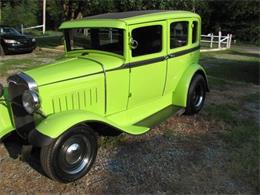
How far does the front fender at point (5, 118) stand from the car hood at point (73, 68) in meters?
0.68

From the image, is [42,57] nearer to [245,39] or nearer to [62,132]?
→ [62,132]

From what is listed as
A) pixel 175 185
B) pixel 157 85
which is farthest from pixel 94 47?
pixel 175 185

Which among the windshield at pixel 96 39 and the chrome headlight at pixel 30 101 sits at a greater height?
the windshield at pixel 96 39

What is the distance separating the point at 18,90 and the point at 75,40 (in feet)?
4.62

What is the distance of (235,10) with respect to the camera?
2612cm

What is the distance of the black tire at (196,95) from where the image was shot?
19.6ft

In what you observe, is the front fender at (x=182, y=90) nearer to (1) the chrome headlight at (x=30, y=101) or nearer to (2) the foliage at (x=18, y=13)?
(1) the chrome headlight at (x=30, y=101)

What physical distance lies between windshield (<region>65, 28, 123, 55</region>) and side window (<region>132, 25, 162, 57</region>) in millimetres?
240

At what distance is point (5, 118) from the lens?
180 inches

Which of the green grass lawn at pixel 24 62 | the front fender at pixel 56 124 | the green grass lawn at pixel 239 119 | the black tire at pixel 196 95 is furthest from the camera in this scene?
the green grass lawn at pixel 24 62

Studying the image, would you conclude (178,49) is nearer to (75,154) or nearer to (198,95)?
(198,95)

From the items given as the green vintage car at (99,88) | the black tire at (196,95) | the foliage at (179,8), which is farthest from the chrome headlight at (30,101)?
the foliage at (179,8)

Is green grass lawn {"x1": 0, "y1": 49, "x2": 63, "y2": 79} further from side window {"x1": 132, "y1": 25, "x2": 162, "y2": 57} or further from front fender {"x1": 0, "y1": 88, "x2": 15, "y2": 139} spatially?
side window {"x1": 132, "y1": 25, "x2": 162, "y2": 57}

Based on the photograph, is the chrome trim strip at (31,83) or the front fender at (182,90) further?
the front fender at (182,90)
